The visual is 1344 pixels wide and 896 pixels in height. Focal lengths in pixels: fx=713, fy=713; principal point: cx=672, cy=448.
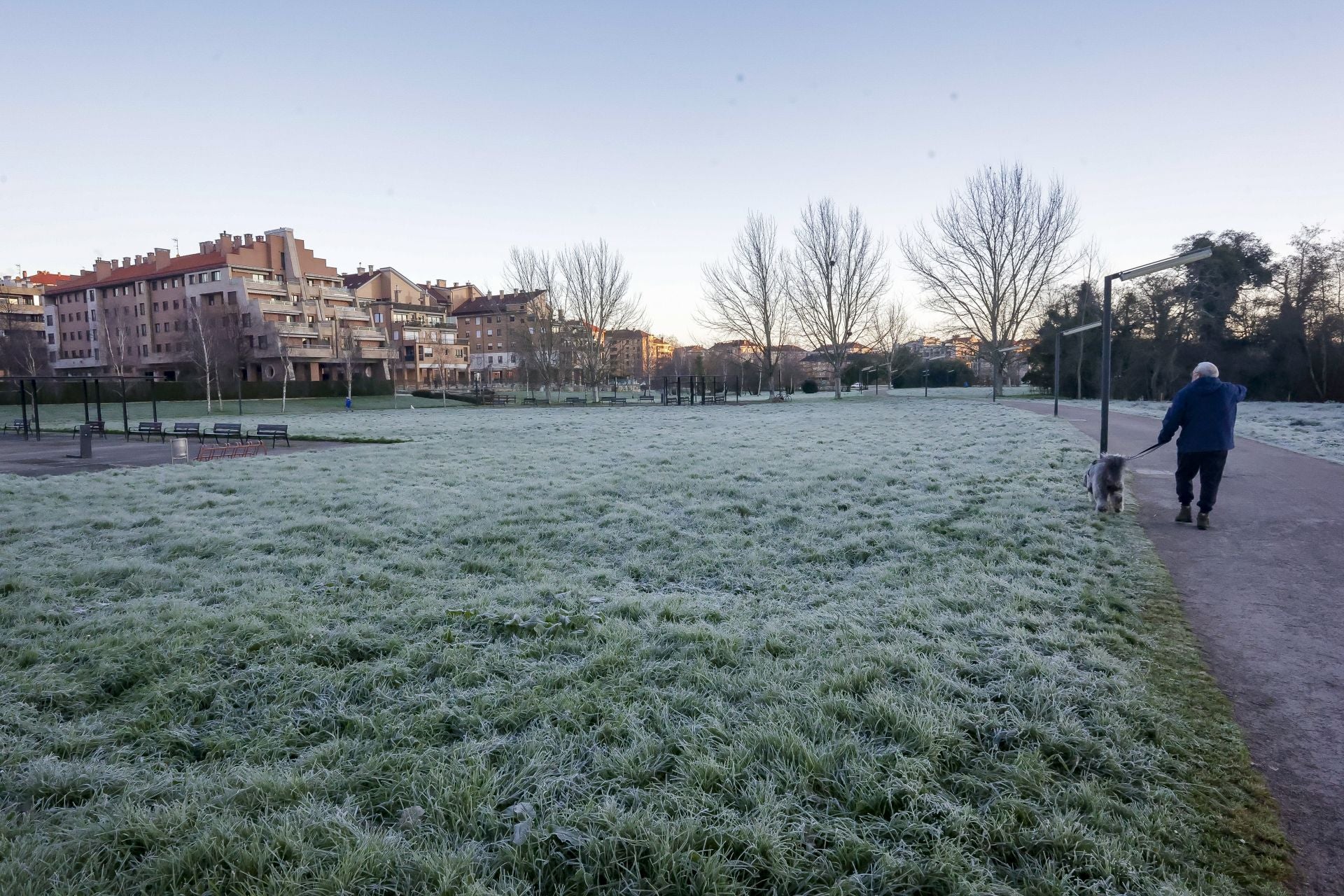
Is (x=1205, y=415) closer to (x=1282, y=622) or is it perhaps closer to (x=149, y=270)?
(x=1282, y=622)

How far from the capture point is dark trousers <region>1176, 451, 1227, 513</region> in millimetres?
7582

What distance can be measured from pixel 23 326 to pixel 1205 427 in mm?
112672

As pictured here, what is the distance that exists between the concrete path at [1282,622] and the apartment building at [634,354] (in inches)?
2072

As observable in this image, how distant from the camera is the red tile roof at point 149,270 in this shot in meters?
68.3

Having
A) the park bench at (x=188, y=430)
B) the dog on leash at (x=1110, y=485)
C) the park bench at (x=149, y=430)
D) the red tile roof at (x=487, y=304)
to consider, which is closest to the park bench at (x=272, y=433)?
the park bench at (x=188, y=430)

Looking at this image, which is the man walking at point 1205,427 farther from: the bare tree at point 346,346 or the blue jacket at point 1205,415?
the bare tree at point 346,346

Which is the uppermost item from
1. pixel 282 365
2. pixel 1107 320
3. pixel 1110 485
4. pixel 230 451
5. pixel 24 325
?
pixel 24 325

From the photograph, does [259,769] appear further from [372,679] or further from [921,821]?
[921,821]

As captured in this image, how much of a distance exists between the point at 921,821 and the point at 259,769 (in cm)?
268

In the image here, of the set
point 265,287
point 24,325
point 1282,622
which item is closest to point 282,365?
point 265,287

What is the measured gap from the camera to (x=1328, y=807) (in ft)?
8.96

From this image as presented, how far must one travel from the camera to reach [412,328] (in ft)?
272

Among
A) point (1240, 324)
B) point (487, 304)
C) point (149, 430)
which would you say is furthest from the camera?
point (487, 304)

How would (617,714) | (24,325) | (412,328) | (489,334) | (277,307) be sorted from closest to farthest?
(617,714), (277,307), (412,328), (24,325), (489,334)
